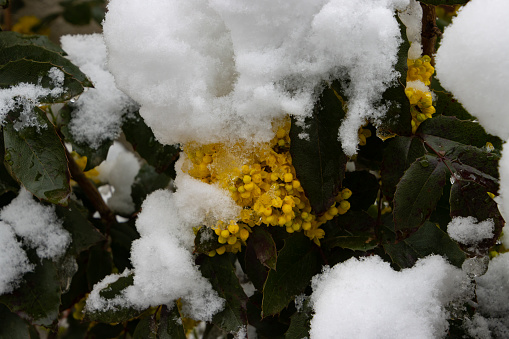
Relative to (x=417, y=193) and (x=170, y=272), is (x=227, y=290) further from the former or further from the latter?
(x=417, y=193)

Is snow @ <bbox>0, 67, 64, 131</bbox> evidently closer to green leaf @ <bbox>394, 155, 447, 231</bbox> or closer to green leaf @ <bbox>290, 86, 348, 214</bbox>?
green leaf @ <bbox>290, 86, 348, 214</bbox>

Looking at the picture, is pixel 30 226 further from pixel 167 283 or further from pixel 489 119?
pixel 489 119

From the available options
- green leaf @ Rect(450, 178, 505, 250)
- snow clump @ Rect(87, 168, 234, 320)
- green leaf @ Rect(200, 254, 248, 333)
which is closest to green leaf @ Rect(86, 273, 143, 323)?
snow clump @ Rect(87, 168, 234, 320)

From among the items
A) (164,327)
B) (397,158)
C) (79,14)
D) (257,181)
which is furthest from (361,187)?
(79,14)

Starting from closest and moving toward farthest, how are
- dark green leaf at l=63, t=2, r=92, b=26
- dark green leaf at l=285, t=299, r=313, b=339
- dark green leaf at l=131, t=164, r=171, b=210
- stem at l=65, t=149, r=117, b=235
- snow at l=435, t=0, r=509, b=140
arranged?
snow at l=435, t=0, r=509, b=140 → dark green leaf at l=285, t=299, r=313, b=339 → stem at l=65, t=149, r=117, b=235 → dark green leaf at l=131, t=164, r=171, b=210 → dark green leaf at l=63, t=2, r=92, b=26

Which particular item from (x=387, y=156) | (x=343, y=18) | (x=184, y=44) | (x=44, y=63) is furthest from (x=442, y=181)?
(x=44, y=63)

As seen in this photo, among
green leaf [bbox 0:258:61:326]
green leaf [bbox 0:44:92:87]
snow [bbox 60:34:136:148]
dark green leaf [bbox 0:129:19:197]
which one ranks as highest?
green leaf [bbox 0:44:92:87]

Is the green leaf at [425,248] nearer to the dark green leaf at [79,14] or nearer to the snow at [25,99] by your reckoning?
the snow at [25,99]
